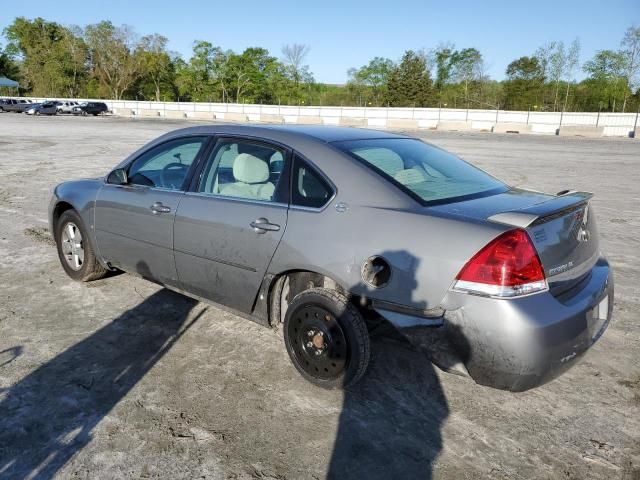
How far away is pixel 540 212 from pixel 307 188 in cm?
134

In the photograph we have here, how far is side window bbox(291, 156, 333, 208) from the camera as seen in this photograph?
3.06 meters

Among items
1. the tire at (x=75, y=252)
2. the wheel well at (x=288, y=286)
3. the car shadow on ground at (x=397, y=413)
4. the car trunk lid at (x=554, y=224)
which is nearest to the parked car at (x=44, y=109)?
the tire at (x=75, y=252)

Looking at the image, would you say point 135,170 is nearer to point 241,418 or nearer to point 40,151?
point 241,418

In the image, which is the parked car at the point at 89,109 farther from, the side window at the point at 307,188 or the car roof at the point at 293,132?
the side window at the point at 307,188

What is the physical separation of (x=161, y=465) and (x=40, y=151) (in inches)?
667

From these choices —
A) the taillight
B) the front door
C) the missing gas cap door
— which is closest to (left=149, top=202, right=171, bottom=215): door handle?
the front door

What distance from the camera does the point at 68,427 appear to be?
2.72m

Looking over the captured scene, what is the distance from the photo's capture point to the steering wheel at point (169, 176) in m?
3.88

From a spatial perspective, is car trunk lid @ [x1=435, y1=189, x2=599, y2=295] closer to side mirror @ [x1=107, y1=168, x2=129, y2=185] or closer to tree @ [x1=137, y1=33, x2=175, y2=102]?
side mirror @ [x1=107, y1=168, x2=129, y2=185]

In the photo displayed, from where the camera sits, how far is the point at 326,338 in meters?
3.05

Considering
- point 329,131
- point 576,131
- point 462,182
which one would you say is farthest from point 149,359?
point 576,131

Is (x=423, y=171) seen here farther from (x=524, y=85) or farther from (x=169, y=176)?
(x=524, y=85)

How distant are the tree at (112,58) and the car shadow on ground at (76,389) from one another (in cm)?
8739

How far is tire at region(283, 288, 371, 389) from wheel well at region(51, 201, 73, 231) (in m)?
2.84
